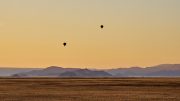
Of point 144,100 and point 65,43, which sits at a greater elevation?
point 65,43

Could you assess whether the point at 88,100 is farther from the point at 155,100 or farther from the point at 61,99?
the point at 155,100

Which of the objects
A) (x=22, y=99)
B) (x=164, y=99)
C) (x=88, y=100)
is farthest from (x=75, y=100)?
(x=164, y=99)

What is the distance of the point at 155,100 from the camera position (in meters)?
65.5

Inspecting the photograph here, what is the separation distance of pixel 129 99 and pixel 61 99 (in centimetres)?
945

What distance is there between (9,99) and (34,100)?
415 cm

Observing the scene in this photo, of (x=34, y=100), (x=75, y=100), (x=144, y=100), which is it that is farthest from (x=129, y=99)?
(x=34, y=100)

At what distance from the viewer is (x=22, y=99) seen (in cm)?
6712

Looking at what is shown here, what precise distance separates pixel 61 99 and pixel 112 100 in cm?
731

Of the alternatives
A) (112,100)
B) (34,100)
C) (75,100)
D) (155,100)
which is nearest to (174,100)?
(155,100)

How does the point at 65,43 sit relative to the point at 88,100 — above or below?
above

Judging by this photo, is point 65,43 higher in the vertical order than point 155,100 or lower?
higher

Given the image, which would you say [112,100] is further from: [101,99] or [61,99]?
[61,99]

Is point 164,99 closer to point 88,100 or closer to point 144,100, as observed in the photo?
point 144,100

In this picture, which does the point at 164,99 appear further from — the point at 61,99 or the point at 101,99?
the point at 61,99
